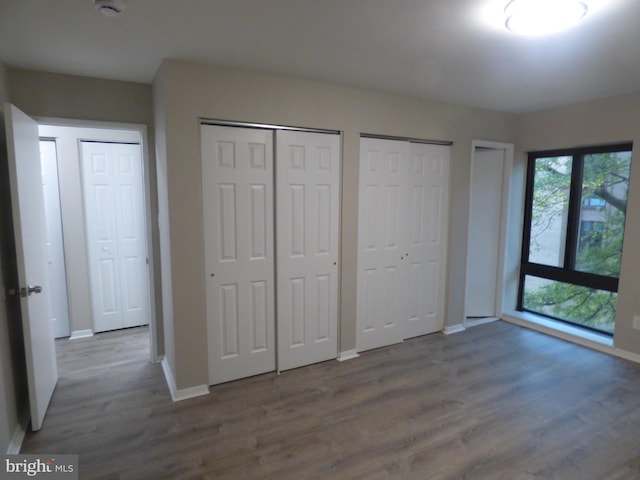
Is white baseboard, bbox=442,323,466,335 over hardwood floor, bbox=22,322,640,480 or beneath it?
over

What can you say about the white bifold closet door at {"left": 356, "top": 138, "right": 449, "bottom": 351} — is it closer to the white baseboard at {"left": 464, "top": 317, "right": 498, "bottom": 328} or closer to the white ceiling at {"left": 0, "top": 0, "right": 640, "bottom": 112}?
the white baseboard at {"left": 464, "top": 317, "right": 498, "bottom": 328}

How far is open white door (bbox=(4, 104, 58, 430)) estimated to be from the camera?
211 cm

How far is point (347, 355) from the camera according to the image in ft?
10.8

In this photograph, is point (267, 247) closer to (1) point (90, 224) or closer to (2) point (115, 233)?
(2) point (115, 233)

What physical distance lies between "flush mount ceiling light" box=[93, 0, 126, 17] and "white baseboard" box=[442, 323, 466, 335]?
3.81 meters

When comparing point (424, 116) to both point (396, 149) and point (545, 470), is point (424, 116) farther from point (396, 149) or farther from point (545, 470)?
point (545, 470)

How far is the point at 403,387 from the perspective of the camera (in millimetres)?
2801

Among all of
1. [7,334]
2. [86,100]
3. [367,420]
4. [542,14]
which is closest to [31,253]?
[7,334]

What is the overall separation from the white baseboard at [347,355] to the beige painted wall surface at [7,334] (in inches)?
90.7

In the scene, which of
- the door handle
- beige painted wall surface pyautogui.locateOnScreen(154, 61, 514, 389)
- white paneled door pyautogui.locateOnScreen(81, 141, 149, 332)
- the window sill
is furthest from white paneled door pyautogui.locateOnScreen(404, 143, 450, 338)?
the door handle

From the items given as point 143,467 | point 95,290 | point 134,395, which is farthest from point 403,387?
point 95,290

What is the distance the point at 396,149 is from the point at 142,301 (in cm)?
327

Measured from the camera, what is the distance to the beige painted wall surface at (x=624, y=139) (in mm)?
3223

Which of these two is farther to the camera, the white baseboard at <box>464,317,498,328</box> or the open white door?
the white baseboard at <box>464,317,498,328</box>
